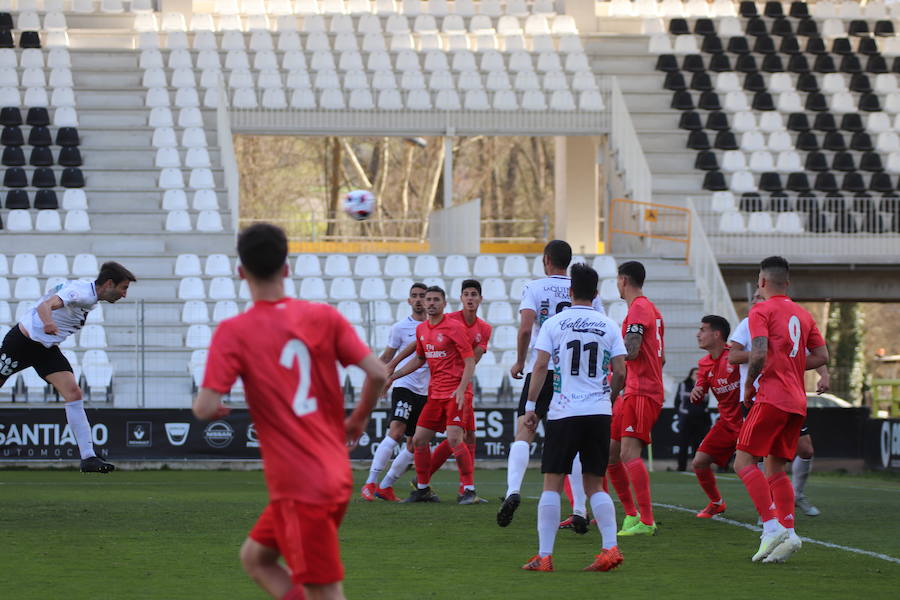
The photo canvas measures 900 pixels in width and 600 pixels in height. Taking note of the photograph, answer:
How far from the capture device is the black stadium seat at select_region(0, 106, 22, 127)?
29.9 meters

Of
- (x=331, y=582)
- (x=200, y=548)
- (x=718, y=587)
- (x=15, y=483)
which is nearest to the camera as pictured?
(x=331, y=582)

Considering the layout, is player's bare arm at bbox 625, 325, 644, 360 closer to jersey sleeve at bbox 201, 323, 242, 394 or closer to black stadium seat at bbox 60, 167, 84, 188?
jersey sleeve at bbox 201, 323, 242, 394

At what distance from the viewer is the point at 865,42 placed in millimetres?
35875

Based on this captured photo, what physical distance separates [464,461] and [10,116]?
19.2m

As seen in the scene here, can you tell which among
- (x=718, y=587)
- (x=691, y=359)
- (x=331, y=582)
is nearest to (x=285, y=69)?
(x=691, y=359)

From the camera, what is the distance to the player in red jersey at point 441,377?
537 inches

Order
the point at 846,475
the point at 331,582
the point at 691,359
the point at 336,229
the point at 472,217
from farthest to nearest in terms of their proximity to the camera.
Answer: the point at 336,229
the point at 472,217
the point at 691,359
the point at 846,475
the point at 331,582

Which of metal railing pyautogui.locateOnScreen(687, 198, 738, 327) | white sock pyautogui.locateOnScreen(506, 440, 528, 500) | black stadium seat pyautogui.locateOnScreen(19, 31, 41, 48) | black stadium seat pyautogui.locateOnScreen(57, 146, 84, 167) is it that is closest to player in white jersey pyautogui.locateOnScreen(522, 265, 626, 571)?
white sock pyautogui.locateOnScreen(506, 440, 528, 500)

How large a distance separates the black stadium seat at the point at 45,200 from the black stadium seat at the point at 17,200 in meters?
0.18

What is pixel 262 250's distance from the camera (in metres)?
5.55

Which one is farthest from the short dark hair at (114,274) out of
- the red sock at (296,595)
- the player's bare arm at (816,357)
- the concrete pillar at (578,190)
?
the concrete pillar at (578,190)

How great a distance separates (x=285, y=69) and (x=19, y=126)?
6.02 meters

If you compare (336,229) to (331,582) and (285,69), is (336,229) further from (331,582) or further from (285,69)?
(331,582)

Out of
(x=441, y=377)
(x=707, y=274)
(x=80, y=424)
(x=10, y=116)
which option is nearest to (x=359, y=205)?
(x=707, y=274)
